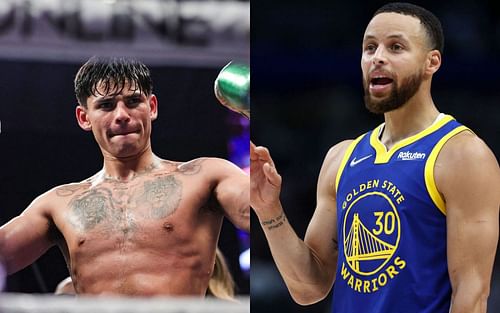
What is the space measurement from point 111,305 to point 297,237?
21.8 inches

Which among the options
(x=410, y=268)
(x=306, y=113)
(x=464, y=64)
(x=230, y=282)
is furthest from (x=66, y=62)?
(x=464, y=64)

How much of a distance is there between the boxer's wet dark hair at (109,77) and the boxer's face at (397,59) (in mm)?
593

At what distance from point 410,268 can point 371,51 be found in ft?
1.90

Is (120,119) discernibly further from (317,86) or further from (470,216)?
(317,86)

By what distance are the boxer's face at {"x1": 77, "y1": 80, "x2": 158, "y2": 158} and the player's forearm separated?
1.38 ft

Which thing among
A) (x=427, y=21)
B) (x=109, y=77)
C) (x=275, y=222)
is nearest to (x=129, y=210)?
(x=109, y=77)

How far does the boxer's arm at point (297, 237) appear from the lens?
2180 millimetres

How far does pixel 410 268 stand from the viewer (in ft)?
6.66

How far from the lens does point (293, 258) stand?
2.23 m

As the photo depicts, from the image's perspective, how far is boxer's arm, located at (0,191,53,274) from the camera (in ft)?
6.46

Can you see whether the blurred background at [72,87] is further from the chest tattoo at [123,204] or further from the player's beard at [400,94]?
the player's beard at [400,94]

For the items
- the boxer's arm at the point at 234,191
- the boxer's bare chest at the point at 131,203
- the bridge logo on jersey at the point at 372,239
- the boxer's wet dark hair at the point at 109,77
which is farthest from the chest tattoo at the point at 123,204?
the bridge logo on jersey at the point at 372,239

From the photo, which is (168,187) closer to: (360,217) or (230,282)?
(230,282)

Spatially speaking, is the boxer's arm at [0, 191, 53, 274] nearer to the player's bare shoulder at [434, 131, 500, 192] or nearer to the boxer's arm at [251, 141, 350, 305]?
the boxer's arm at [251, 141, 350, 305]
